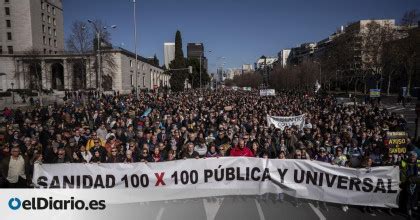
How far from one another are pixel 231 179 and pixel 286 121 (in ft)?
29.7

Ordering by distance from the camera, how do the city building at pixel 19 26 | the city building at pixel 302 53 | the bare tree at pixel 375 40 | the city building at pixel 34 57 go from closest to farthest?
the bare tree at pixel 375 40, the city building at pixel 34 57, the city building at pixel 19 26, the city building at pixel 302 53

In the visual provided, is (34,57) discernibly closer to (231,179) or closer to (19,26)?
(19,26)

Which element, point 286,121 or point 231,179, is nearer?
point 231,179

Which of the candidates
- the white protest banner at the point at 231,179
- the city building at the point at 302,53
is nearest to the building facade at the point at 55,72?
the white protest banner at the point at 231,179

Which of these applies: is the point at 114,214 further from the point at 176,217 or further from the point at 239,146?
the point at 239,146

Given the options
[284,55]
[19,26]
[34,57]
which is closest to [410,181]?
[34,57]

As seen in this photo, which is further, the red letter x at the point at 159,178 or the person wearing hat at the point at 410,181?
the red letter x at the point at 159,178

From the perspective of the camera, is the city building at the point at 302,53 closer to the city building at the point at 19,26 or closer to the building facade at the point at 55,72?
the building facade at the point at 55,72

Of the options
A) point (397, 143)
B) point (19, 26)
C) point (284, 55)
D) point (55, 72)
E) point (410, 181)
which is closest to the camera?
point (410, 181)

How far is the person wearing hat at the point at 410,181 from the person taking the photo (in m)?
6.69

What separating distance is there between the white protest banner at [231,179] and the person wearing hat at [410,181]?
0.83 feet

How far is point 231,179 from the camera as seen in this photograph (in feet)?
23.2
